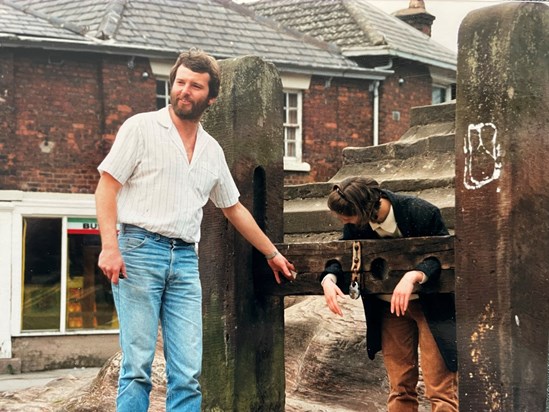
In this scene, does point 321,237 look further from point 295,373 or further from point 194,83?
point 194,83

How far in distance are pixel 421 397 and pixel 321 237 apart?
1652 millimetres


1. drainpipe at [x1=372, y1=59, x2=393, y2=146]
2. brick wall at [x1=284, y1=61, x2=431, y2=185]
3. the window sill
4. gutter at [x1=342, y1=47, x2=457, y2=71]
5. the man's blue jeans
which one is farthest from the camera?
drainpipe at [x1=372, y1=59, x2=393, y2=146]

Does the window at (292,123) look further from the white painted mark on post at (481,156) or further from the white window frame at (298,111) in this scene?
the white painted mark on post at (481,156)

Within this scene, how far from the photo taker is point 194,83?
16.0 ft

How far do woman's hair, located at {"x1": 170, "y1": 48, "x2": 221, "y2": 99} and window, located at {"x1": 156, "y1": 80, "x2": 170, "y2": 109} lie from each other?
45.0 feet

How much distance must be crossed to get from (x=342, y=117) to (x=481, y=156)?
50.3ft

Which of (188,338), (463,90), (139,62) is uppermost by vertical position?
(139,62)

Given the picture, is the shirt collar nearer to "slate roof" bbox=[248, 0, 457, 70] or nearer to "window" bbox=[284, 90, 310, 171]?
"window" bbox=[284, 90, 310, 171]

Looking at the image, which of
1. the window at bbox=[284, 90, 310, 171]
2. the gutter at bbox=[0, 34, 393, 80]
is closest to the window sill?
the window at bbox=[284, 90, 310, 171]

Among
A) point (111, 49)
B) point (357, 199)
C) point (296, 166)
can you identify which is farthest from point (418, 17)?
point (357, 199)

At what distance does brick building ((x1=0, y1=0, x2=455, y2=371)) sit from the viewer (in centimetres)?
1739

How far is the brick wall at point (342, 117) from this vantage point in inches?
772

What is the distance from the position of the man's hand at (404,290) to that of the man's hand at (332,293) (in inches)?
12.2

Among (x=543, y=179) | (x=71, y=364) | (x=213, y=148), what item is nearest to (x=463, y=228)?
(x=543, y=179)
